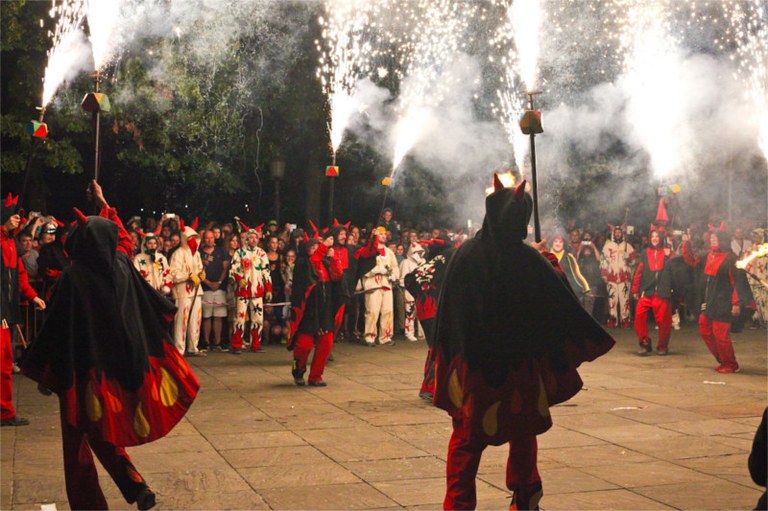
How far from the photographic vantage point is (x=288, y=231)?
17.0 meters

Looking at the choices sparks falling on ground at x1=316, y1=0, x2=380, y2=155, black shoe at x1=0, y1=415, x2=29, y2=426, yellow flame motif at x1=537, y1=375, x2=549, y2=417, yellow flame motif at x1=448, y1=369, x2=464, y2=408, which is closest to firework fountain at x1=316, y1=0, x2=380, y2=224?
sparks falling on ground at x1=316, y1=0, x2=380, y2=155

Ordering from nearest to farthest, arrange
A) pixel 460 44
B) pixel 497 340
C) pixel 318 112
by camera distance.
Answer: pixel 497 340, pixel 318 112, pixel 460 44

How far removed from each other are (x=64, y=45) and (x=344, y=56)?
7.04 m

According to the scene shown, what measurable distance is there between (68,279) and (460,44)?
21850 mm

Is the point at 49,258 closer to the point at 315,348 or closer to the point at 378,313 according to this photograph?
the point at 315,348

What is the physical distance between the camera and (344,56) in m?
22.9

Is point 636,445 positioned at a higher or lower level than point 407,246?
lower

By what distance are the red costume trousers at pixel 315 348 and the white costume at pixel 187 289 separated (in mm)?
3344

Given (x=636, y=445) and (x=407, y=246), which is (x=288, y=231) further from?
(x=636, y=445)

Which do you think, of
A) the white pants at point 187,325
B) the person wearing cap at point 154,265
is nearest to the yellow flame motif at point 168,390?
the person wearing cap at point 154,265

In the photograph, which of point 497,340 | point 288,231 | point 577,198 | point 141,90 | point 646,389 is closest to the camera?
point 497,340

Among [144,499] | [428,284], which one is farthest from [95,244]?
[428,284]

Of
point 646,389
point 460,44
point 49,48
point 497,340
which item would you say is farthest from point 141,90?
point 497,340

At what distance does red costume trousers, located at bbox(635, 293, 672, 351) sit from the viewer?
13.9m
